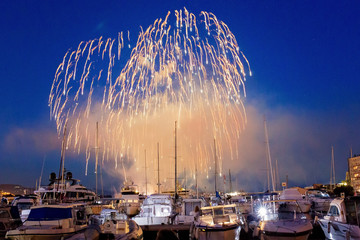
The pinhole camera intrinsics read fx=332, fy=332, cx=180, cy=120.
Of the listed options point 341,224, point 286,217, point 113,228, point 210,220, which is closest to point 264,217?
point 286,217

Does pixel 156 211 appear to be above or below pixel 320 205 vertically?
above

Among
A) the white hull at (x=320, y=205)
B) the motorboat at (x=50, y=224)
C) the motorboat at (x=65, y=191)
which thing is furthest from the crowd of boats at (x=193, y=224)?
the motorboat at (x=65, y=191)

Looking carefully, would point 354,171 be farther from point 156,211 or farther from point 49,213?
point 49,213

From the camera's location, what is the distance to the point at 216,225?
17.0 m

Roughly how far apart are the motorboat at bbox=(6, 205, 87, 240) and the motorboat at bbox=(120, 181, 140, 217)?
514 inches

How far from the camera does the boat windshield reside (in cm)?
1648

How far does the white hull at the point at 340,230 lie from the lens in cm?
1330

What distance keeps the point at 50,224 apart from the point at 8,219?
636cm

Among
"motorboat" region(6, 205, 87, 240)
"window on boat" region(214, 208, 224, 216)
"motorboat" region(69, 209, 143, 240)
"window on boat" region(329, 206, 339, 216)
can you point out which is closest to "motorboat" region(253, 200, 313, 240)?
"window on boat" region(329, 206, 339, 216)

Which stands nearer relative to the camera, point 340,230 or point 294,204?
point 340,230

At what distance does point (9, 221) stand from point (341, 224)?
1883 cm

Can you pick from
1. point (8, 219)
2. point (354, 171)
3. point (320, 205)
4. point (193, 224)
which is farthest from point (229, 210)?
→ point (354, 171)

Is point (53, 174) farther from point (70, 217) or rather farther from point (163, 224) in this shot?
point (70, 217)

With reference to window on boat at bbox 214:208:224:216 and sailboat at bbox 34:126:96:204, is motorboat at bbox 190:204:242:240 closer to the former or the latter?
window on boat at bbox 214:208:224:216
